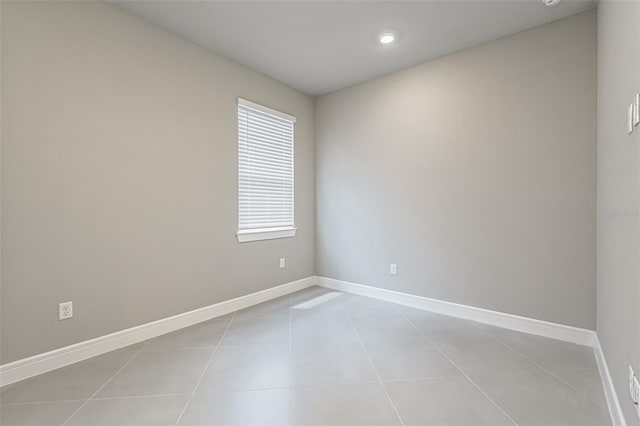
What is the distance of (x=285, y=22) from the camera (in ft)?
8.14

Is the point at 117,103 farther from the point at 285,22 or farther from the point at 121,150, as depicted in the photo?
the point at 285,22

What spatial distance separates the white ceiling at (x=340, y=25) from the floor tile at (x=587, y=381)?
2.64m

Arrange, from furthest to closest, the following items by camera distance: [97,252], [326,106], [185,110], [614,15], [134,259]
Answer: [326,106], [185,110], [134,259], [97,252], [614,15]

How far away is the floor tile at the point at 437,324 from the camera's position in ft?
8.45

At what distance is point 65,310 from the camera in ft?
6.70

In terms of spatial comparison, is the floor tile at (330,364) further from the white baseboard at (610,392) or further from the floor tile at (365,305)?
the white baseboard at (610,392)

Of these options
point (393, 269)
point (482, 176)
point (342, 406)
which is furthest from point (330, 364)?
point (482, 176)

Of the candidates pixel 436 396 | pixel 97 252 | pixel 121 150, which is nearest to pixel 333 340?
pixel 436 396

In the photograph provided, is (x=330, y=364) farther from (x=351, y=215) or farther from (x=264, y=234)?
(x=351, y=215)

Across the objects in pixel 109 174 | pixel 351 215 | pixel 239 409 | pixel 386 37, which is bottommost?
pixel 239 409

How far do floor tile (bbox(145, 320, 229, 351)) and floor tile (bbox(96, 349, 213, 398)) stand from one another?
0.29 feet

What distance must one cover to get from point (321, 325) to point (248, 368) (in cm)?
90

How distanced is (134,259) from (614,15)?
3578 millimetres

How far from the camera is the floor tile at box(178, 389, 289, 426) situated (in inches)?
58.4
